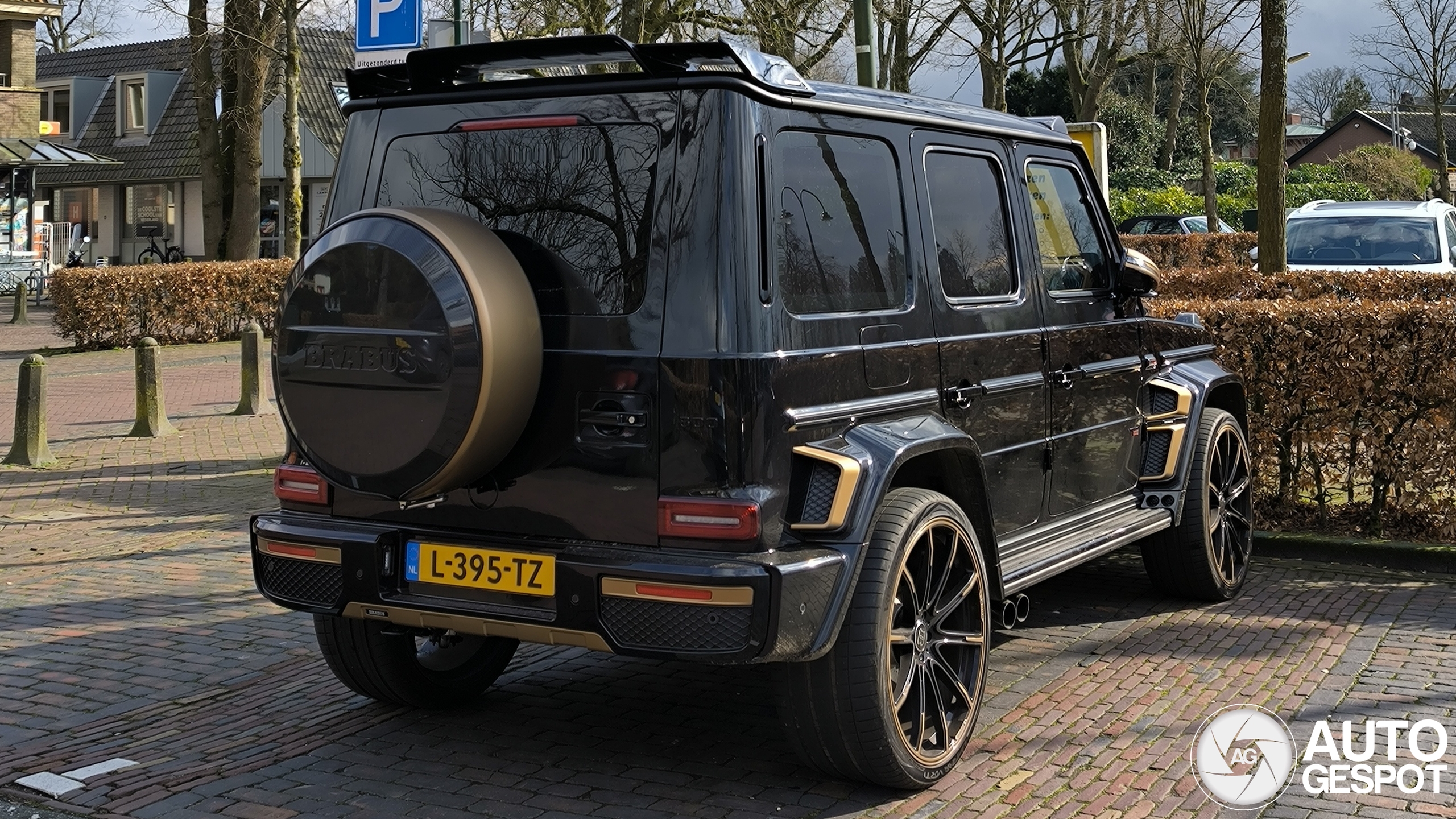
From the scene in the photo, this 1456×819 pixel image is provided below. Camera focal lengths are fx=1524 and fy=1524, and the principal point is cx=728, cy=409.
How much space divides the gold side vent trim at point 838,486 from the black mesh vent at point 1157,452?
2.63m

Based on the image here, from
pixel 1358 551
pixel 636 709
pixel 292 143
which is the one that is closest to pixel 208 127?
pixel 292 143

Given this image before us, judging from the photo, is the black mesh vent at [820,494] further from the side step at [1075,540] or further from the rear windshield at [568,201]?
the side step at [1075,540]

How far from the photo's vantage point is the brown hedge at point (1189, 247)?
2655 centimetres

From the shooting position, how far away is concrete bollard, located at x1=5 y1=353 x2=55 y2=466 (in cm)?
1136

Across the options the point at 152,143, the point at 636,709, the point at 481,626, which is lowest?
the point at 636,709

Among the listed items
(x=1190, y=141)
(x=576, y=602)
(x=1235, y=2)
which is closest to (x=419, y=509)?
(x=576, y=602)

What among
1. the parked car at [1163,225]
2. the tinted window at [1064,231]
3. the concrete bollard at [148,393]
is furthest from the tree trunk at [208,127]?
the tinted window at [1064,231]

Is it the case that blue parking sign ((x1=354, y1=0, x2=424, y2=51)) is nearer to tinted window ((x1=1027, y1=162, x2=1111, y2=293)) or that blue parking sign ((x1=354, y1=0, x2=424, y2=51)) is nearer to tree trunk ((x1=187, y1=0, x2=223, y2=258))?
tinted window ((x1=1027, y1=162, x2=1111, y2=293))

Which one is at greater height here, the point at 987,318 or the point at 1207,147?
the point at 1207,147

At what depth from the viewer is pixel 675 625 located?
4.08m

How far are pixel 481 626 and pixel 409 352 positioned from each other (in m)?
0.82

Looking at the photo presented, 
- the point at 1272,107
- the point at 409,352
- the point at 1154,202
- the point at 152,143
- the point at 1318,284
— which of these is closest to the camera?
the point at 409,352

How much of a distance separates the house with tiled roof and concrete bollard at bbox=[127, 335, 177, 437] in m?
31.9

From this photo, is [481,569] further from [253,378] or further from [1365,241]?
[1365,241]
